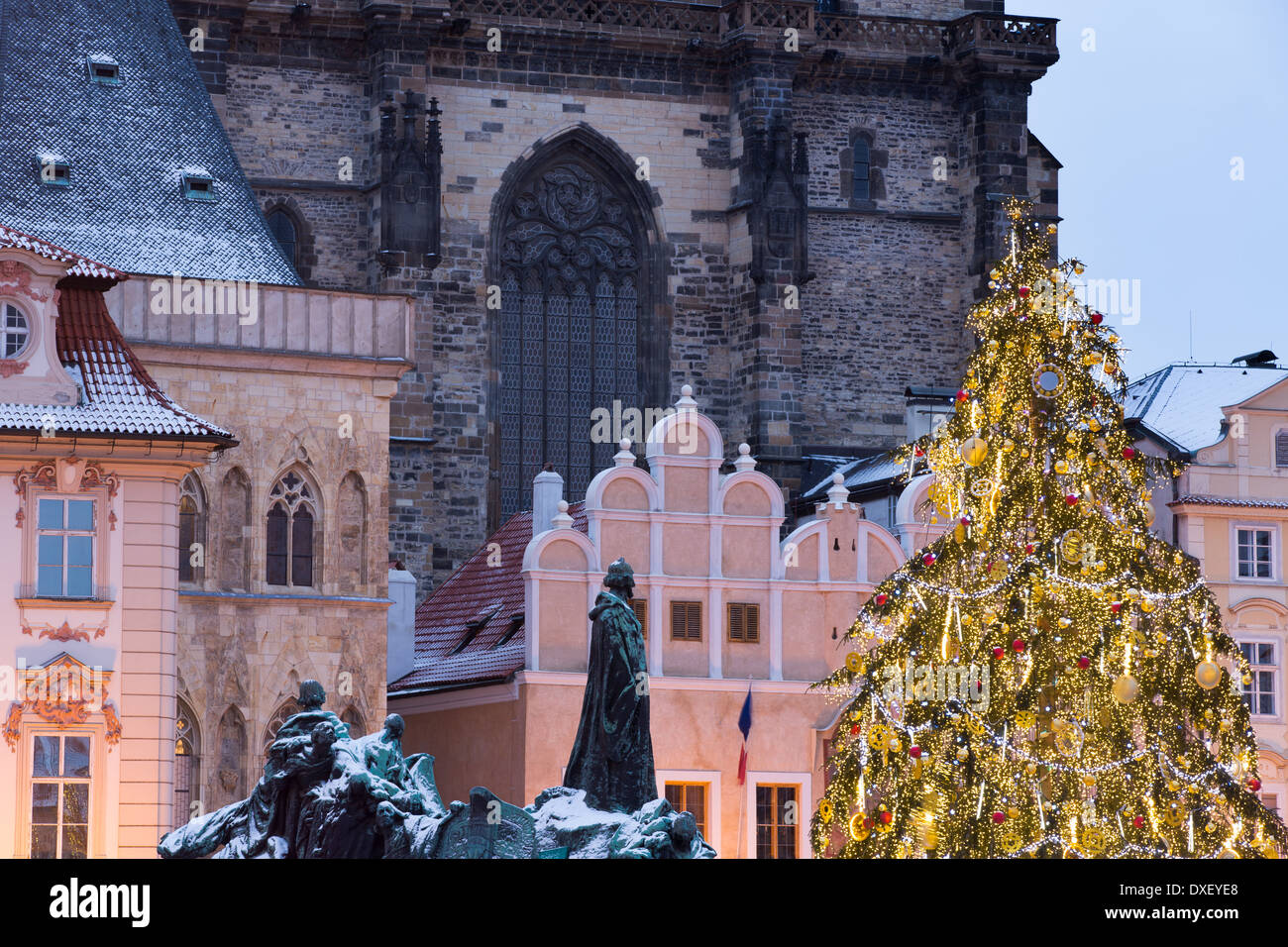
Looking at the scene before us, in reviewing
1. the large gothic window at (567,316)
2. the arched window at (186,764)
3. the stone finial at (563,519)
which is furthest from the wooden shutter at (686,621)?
the large gothic window at (567,316)

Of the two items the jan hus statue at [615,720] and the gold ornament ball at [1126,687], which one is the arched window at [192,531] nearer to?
the jan hus statue at [615,720]

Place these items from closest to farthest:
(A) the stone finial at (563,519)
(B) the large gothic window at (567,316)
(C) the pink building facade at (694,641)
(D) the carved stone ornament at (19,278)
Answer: (D) the carved stone ornament at (19,278)
(C) the pink building facade at (694,641)
(A) the stone finial at (563,519)
(B) the large gothic window at (567,316)

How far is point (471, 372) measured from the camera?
44.6 meters

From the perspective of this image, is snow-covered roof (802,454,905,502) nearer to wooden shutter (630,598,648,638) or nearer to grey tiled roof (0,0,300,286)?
wooden shutter (630,598,648,638)

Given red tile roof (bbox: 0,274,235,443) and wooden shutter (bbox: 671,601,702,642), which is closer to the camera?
red tile roof (bbox: 0,274,235,443)

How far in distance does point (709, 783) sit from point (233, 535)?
685 cm

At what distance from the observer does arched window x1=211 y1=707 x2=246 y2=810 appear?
32938mm

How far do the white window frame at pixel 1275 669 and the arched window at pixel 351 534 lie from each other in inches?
511

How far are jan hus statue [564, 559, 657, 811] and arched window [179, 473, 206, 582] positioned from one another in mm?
13189

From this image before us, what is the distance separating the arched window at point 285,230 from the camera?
44.7 metres

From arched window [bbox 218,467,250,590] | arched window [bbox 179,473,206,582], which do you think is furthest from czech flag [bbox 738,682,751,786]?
arched window [bbox 179,473,206,582]
